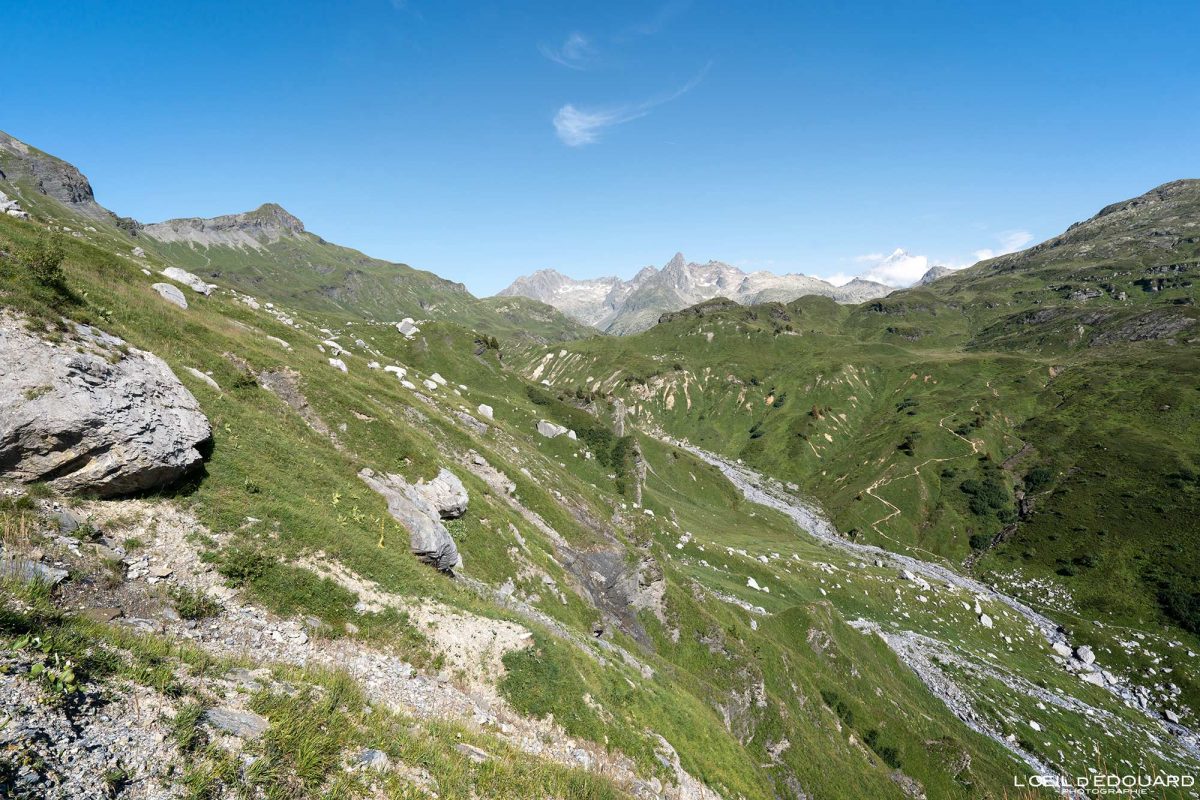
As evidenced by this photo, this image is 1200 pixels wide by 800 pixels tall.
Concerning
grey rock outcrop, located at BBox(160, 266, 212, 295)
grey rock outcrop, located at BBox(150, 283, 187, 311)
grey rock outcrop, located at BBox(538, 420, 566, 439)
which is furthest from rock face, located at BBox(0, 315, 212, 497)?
grey rock outcrop, located at BBox(538, 420, 566, 439)

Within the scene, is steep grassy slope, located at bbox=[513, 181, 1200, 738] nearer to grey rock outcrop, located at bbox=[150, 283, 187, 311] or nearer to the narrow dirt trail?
the narrow dirt trail

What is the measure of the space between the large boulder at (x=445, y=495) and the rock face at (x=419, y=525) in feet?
5.89

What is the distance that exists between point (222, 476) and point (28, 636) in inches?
564

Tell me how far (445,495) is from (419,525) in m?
6.77

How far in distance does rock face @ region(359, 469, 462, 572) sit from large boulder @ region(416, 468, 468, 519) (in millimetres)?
1794

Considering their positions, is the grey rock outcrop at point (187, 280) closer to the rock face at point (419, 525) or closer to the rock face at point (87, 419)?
the rock face at point (419, 525)

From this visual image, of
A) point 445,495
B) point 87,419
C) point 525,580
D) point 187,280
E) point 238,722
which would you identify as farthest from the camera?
point 187,280

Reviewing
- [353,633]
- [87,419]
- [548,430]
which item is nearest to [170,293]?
[87,419]

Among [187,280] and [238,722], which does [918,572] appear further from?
[187,280]

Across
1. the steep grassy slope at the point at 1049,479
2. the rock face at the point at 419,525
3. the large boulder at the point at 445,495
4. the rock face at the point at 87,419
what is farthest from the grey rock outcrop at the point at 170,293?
the steep grassy slope at the point at 1049,479

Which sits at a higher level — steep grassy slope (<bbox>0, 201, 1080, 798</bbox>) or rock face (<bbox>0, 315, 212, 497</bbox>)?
rock face (<bbox>0, 315, 212, 497</bbox>)

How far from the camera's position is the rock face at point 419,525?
27062 mm

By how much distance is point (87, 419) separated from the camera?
16422 millimetres

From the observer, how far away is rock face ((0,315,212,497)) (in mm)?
15266
